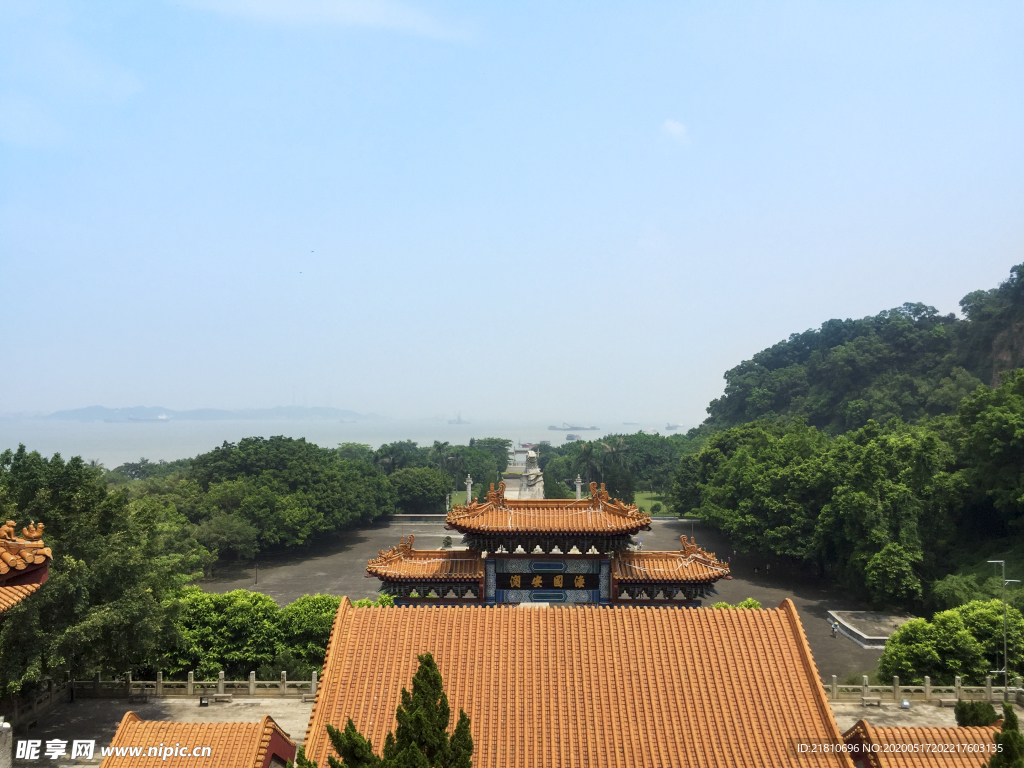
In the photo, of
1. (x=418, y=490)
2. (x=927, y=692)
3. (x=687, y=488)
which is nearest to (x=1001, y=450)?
(x=927, y=692)

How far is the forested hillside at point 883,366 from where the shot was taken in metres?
59.3

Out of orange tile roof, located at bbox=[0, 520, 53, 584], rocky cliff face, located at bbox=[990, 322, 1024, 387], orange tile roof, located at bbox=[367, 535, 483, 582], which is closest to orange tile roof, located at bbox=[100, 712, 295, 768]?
orange tile roof, located at bbox=[0, 520, 53, 584]

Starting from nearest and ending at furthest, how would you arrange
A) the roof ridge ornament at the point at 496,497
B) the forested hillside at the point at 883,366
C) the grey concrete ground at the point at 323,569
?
the roof ridge ornament at the point at 496,497 < the grey concrete ground at the point at 323,569 < the forested hillside at the point at 883,366

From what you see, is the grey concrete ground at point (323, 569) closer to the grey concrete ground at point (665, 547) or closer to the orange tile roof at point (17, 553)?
the grey concrete ground at point (665, 547)

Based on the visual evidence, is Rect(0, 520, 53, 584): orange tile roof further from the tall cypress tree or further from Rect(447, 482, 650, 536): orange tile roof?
Rect(447, 482, 650, 536): orange tile roof

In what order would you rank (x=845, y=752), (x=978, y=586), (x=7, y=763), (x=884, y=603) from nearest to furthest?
(x=7, y=763) → (x=845, y=752) → (x=978, y=586) → (x=884, y=603)

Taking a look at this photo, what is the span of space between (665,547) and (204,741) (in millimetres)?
39993

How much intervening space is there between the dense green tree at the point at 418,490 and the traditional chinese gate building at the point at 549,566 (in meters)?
43.1

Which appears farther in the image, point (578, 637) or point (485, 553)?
point (485, 553)

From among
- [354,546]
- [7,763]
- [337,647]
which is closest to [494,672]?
[337,647]

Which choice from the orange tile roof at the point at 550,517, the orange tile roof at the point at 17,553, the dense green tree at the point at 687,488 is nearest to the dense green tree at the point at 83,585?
the orange tile roof at the point at 550,517

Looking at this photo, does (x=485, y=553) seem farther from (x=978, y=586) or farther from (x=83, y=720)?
(x=978, y=586)

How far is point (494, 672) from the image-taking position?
28.5ft

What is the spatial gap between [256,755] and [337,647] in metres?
1.46
